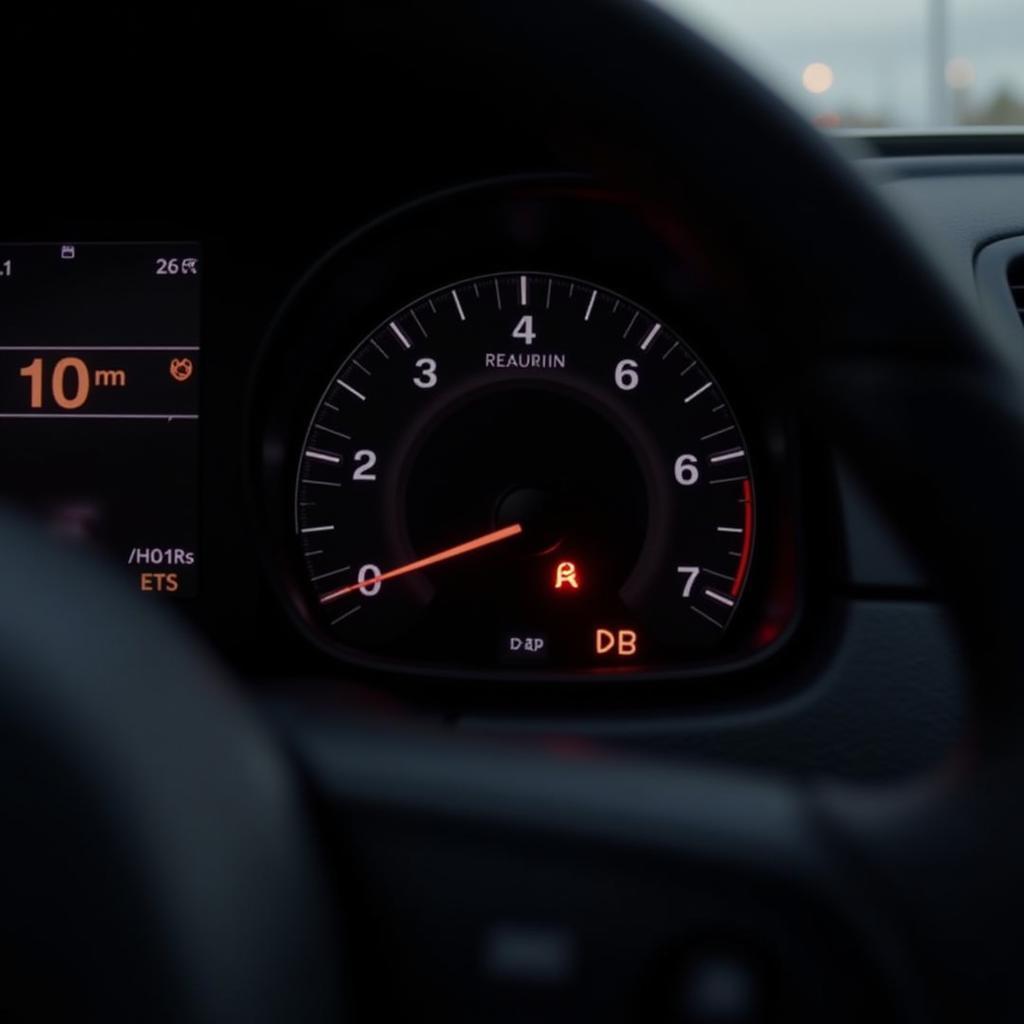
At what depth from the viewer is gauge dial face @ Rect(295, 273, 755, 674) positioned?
1930 mm

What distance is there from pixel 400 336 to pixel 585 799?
4.45 feet

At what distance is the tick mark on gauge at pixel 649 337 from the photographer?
1946 millimetres

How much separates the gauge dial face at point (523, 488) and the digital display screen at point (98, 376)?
8.4 inches

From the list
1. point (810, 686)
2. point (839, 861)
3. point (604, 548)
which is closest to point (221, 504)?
point (604, 548)

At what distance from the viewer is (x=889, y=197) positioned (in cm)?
60

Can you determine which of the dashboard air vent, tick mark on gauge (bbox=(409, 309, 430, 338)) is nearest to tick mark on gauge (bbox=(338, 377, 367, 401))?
tick mark on gauge (bbox=(409, 309, 430, 338))

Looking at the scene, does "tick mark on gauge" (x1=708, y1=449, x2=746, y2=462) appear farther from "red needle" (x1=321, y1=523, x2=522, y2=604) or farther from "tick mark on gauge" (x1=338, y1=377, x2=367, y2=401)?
"tick mark on gauge" (x1=338, y1=377, x2=367, y2=401)

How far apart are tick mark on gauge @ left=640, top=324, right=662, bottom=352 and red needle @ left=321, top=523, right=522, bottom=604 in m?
0.27

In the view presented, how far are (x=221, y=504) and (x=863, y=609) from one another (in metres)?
0.84

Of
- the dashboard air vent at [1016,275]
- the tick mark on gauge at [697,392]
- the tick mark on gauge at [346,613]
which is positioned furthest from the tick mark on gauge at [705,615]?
the dashboard air vent at [1016,275]

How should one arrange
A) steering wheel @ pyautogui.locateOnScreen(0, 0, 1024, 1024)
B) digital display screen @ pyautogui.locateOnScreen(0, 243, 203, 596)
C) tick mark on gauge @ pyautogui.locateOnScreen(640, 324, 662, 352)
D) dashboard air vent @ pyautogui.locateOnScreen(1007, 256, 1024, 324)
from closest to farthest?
steering wheel @ pyautogui.locateOnScreen(0, 0, 1024, 1024)
dashboard air vent @ pyautogui.locateOnScreen(1007, 256, 1024, 324)
tick mark on gauge @ pyautogui.locateOnScreen(640, 324, 662, 352)
digital display screen @ pyautogui.locateOnScreen(0, 243, 203, 596)

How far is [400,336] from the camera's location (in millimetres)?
2004

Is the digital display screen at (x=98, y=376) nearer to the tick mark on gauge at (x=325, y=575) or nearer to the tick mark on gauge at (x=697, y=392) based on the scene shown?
the tick mark on gauge at (x=325, y=575)

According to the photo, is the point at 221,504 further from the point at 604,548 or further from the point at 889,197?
the point at 889,197
